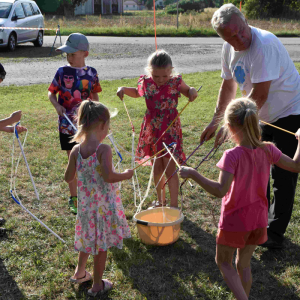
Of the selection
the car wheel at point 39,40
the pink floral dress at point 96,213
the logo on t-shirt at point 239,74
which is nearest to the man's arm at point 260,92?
the logo on t-shirt at point 239,74

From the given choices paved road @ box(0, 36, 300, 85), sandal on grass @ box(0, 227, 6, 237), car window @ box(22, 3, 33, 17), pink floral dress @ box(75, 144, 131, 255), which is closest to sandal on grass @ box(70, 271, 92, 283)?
pink floral dress @ box(75, 144, 131, 255)

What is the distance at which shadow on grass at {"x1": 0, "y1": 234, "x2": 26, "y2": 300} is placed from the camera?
2430 millimetres

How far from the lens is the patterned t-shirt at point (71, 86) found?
3.29m

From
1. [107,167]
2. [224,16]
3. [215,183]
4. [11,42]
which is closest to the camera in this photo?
[215,183]

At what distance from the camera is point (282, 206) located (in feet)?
9.53

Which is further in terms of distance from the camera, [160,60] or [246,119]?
[160,60]

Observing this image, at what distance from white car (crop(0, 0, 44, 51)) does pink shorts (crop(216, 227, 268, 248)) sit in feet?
37.3

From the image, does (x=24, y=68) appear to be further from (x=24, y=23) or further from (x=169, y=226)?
(x=169, y=226)

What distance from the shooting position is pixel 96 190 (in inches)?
90.2

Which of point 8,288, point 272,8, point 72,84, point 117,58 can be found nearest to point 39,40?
point 117,58

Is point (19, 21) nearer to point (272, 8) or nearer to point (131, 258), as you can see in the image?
point (131, 258)

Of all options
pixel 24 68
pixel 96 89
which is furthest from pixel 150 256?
pixel 24 68

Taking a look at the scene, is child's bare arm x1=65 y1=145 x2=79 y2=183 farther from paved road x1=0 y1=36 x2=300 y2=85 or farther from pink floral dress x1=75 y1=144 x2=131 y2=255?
paved road x1=0 y1=36 x2=300 y2=85

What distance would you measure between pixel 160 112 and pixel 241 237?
1.54 metres
